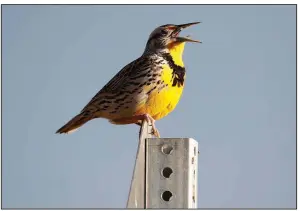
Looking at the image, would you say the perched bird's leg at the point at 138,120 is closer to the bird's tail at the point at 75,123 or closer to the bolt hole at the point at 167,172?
the bird's tail at the point at 75,123

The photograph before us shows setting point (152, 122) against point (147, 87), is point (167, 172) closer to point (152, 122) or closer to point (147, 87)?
point (152, 122)

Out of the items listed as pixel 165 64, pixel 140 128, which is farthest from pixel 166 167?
pixel 165 64

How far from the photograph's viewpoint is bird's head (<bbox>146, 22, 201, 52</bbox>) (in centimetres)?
1435

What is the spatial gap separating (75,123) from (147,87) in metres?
1.37

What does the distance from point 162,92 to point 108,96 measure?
921 millimetres

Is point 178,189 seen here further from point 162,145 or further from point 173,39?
point 173,39

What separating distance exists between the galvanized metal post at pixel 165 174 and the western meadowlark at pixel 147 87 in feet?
3.56

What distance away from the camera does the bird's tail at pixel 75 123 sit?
14.4 m

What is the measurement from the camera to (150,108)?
1363 cm

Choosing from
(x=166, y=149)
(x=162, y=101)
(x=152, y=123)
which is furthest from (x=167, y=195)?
(x=162, y=101)

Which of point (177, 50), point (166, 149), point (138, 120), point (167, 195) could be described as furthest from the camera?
point (177, 50)

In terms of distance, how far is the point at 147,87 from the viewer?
13.7 meters

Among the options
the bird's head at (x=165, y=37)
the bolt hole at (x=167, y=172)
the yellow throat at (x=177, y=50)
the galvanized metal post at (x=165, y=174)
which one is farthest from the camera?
the bird's head at (x=165, y=37)

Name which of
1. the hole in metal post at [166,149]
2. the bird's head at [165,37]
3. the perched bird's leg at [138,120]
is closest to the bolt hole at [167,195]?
the hole in metal post at [166,149]
